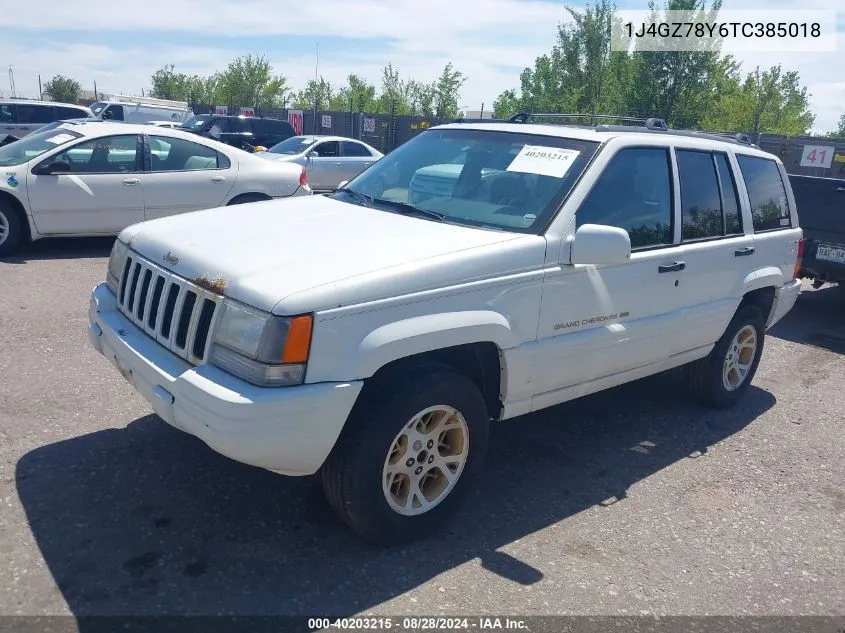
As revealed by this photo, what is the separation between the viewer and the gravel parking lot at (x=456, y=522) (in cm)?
313

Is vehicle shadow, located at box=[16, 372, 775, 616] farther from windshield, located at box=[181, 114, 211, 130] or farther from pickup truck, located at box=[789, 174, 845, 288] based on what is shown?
windshield, located at box=[181, 114, 211, 130]

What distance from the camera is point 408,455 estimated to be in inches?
134

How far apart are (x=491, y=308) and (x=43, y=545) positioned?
2236 mm

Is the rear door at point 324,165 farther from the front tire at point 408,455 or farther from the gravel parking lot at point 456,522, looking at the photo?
the front tire at point 408,455

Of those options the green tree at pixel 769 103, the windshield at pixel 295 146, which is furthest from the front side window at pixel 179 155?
the green tree at pixel 769 103

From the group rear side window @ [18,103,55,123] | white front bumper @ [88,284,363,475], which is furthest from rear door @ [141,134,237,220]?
rear side window @ [18,103,55,123]

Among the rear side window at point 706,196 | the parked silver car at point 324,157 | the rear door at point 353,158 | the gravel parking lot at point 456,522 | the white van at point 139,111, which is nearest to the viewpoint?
the gravel parking lot at point 456,522

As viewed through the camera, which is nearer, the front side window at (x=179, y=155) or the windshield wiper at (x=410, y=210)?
the windshield wiper at (x=410, y=210)

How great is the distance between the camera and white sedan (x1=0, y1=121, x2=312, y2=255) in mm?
8469

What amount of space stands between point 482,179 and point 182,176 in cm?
609

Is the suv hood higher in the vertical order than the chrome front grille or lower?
higher

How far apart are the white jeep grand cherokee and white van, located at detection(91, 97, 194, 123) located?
2378cm

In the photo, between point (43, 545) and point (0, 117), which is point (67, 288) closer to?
point (43, 545)

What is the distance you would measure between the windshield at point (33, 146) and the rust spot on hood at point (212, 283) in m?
6.54
